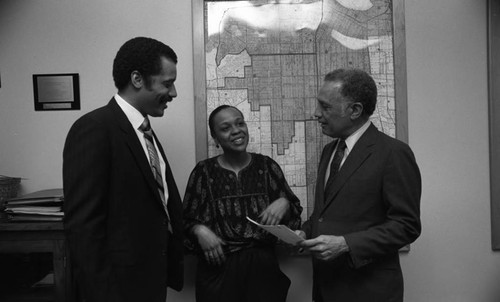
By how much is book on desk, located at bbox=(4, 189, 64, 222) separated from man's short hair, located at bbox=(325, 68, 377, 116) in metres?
1.36

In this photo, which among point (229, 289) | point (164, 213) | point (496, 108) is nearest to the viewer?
point (164, 213)

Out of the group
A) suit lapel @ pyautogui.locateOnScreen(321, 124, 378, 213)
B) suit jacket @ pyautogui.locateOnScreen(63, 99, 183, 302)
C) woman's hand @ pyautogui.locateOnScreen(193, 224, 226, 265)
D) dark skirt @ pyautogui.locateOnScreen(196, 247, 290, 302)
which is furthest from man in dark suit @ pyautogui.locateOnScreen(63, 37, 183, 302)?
suit lapel @ pyautogui.locateOnScreen(321, 124, 378, 213)

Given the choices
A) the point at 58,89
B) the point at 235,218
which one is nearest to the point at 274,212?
the point at 235,218

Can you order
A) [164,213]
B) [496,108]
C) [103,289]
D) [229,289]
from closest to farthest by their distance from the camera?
[103,289] → [164,213] → [229,289] → [496,108]

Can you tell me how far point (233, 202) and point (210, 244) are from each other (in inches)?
9.1

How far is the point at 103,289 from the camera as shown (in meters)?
1.61

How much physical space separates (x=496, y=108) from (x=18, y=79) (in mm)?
2616

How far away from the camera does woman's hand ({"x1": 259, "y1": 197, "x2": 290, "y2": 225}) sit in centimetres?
227

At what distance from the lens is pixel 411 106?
8.94 feet

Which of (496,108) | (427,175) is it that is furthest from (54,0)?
(496,108)

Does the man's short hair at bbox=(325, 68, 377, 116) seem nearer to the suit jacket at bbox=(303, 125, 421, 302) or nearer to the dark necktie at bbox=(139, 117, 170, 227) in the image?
the suit jacket at bbox=(303, 125, 421, 302)

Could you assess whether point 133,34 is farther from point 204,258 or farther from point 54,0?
point 204,258

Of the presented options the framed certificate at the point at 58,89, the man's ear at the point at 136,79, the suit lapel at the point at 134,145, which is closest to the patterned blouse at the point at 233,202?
the suit lapel at the point at 134,145

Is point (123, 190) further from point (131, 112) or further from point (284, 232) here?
point (284, 232)
